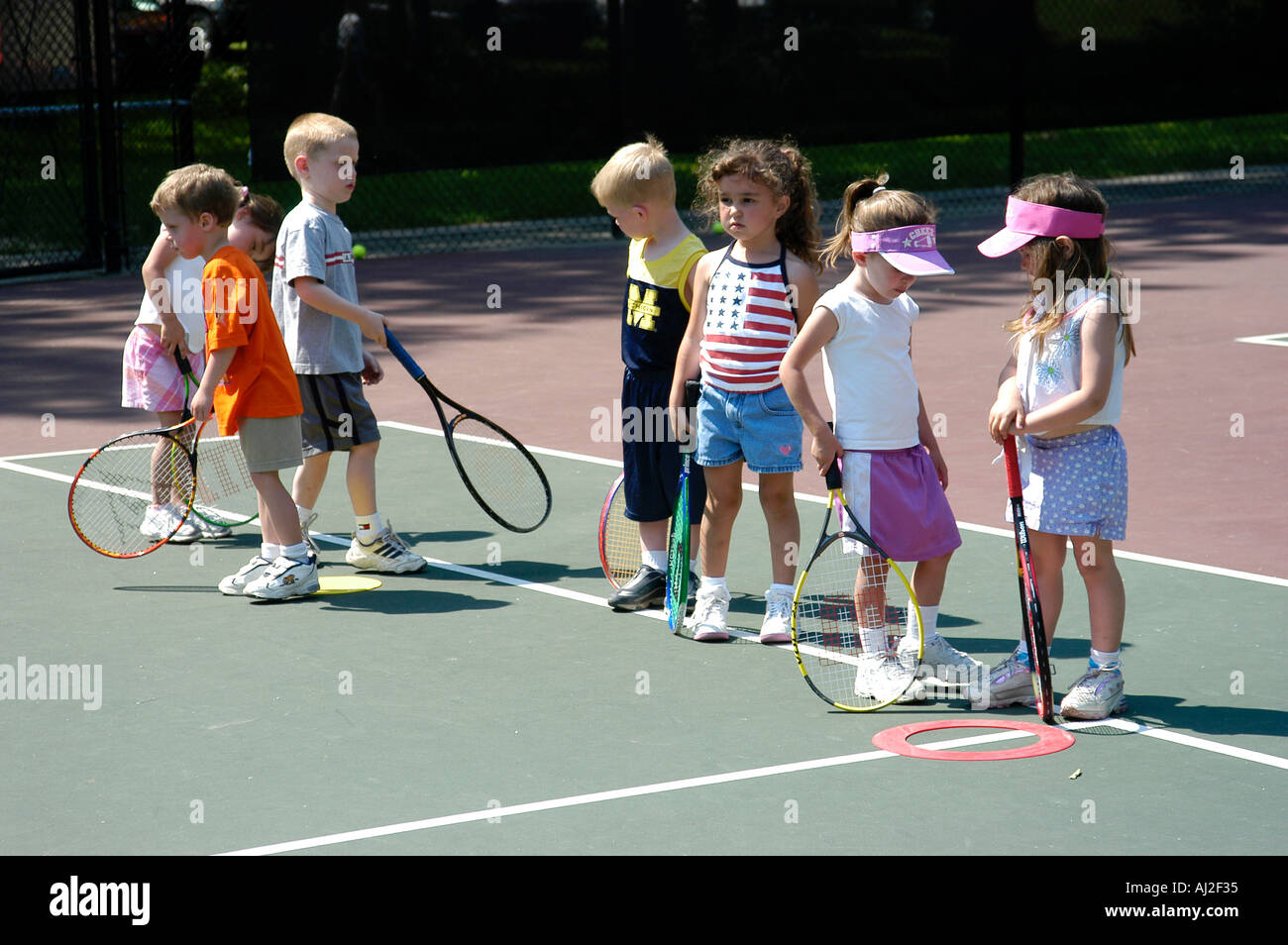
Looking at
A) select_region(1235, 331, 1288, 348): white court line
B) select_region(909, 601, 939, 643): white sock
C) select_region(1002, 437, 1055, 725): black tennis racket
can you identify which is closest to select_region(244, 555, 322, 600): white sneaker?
select_region(909, 601, 939, 643): white sock

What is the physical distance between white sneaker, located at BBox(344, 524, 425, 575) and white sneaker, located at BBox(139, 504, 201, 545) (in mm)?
842

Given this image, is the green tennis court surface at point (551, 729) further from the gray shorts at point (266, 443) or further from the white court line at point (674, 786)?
the gray shorts at point (266, 443)

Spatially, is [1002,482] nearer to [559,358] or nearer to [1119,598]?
[1119,598]

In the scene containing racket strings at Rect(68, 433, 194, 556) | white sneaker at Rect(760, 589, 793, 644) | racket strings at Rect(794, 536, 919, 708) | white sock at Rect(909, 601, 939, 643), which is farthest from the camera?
racket strings at Rect(68, 433, 194, 556)

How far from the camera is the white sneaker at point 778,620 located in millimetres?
5902

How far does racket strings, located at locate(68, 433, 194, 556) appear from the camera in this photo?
23.5 ft

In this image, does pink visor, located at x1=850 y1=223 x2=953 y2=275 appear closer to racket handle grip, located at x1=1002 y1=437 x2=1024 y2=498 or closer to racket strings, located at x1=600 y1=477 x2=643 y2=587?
racket handle grip, located at x1=1002 y1=437 x2=1024 y2=498

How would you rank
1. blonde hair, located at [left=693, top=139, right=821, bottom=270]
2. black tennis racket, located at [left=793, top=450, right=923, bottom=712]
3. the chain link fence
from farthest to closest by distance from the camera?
the chain link fence < blonde hair, located at [left=693, top=139, right=821, bottom=270] < black tennis racket, located at [left=793, top=450, right=923, bottom=712]

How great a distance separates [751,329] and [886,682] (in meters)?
1.24

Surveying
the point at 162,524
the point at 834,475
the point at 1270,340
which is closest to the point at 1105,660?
the point at 834,475

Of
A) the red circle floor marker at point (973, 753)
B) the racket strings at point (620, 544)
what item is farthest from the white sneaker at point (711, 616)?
the red circle floor marker at point (973, 753)

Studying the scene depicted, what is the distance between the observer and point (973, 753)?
15.9ft

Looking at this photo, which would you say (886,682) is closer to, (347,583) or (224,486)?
(347,583)
